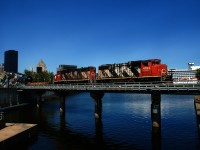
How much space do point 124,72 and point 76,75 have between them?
18943mm

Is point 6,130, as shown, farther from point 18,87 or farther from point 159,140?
point 18,87

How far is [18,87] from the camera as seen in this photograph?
82.5 meters

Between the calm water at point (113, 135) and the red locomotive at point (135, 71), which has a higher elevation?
the red locomotive at point (135, 71)

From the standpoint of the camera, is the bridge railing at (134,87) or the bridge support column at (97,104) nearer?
the bridge railing at (134,87)

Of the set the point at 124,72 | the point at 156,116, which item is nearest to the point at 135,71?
the point at 124,72

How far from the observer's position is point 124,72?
50.3 meters

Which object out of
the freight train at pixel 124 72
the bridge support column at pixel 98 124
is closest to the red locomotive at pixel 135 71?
the freight train at pixel 124 72

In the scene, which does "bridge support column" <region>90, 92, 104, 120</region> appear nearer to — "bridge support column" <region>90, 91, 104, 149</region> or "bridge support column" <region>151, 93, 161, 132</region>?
"bridge support column" <region>90, 91, 104, 149</region>

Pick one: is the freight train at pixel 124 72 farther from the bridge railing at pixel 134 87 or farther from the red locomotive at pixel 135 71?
the bridge railing at pixel 134 87

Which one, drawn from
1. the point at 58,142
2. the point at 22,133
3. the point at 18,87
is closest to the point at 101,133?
the point at 58,142

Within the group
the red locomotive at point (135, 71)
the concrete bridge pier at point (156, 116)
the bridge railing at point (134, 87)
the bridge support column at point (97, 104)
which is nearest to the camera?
the bridge railing at point (134, 87)

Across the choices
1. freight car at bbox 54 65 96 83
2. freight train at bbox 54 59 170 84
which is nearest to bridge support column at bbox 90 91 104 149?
freight train at bbox 54 59 170 84

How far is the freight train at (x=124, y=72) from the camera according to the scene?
4394 cm

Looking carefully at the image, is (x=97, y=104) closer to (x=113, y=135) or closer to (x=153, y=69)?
(x=113, y=135)
